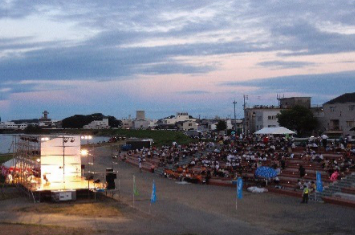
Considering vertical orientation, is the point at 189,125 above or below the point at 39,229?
above

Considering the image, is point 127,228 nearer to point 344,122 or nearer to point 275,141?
point 275,141

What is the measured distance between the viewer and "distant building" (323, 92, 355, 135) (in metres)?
56.5

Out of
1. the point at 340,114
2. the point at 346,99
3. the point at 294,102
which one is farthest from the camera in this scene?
the point at 294,102

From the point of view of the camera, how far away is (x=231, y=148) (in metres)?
40.6

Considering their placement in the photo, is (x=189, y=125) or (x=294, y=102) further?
(x=189, y=125)

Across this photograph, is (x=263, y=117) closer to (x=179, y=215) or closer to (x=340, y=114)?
(x=340, y=114)

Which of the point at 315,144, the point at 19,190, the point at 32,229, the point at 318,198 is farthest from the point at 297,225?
the point at 19,190

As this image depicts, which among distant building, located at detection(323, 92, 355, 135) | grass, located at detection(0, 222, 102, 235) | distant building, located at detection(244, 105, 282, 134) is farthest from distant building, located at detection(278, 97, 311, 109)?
grass, located at detection(0, 222, 102, 235)

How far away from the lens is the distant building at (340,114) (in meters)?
56.5

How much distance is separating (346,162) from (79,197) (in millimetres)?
15983

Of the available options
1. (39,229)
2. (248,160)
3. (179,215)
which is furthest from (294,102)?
(39,229)

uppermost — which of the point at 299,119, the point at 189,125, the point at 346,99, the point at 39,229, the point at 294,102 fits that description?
the point at 294,102

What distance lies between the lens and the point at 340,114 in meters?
58.2

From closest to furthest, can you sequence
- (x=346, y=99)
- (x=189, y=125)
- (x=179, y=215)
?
(x=179, y=215) < (x=346, y=99) < (x=189, y=125)
